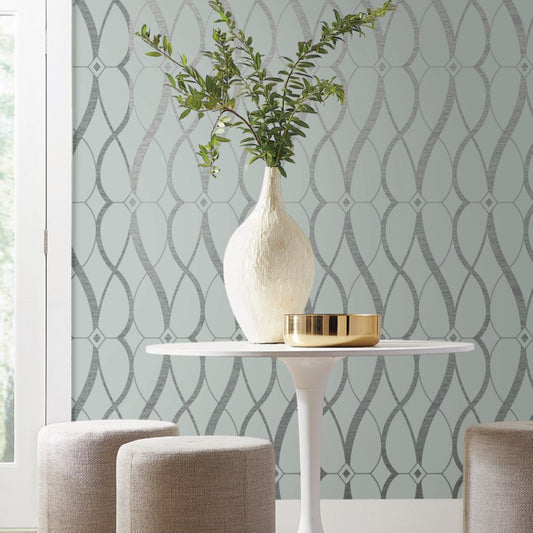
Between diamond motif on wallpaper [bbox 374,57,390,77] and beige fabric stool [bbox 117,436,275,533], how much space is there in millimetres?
1663

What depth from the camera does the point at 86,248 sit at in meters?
3.11

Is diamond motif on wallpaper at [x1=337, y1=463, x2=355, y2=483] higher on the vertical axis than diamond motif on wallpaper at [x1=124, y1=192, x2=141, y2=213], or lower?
lower

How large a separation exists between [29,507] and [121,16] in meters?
1.84

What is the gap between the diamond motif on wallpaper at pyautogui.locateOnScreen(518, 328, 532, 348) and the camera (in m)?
3.12

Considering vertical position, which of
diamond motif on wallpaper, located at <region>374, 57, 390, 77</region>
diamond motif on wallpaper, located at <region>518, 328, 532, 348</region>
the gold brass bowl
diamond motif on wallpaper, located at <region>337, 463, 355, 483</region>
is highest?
diamond motif on wallpaper, located at <region>374, 57, 390, 77</region>

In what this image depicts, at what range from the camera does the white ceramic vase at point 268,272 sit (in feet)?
7.00

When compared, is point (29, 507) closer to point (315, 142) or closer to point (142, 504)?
point (142, 504)

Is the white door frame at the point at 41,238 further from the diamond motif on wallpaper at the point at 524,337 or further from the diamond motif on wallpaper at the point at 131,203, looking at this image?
the diamond motif on wallpaper at the point at 524,337

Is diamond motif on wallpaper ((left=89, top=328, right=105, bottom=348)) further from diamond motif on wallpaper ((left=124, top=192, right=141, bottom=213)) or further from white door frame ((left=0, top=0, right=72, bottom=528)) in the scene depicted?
diamond motif on wallpaper ((left=124, top=192, right=141, bottom=213))

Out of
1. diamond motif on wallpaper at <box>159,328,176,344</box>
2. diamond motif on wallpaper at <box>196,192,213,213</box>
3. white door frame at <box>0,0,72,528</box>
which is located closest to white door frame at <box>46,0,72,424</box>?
white door frame at <box>0,0,72,528</box>

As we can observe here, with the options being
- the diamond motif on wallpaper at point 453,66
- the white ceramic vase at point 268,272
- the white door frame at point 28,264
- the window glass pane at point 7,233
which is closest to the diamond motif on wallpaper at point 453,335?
the diamond motif on wallpaper at point 453,66

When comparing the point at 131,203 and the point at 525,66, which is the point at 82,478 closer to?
the point at 131,203

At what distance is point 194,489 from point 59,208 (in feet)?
4.92

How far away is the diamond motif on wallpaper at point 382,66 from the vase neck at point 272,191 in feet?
3.51
